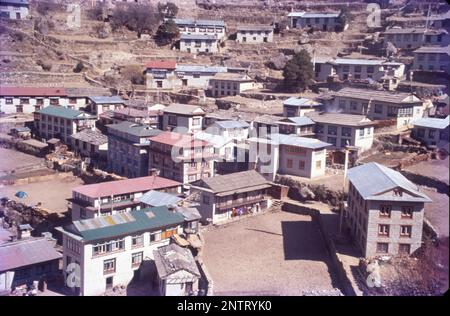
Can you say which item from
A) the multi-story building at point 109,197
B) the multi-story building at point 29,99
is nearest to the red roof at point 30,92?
the multi-story building at point 29,99

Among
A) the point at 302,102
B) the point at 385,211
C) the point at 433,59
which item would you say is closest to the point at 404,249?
the point at 385,211

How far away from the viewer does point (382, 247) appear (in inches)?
360

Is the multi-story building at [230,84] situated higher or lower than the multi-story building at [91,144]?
higher

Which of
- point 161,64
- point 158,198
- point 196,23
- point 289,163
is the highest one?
point 196,23

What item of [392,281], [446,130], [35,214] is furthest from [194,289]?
[446,130]

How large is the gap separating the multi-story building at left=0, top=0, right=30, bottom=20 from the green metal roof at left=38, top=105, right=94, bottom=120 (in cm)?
797

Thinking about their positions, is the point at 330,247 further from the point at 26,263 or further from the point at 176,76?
the point at 176,76

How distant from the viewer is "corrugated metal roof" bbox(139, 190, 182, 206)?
11.3m

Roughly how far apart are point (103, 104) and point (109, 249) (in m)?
9.70

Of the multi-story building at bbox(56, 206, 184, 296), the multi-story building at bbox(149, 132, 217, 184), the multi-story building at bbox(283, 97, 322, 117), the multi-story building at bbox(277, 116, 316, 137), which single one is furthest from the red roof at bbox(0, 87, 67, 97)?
the multi-story building at bbox(56, 206, 184, 296)

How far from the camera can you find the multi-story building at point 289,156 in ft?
42.4

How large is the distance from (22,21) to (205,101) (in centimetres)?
1000

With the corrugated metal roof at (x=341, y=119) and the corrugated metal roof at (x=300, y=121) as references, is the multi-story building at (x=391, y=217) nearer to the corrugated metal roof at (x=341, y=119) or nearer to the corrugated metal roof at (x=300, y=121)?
the corrugated metal roof at (x=341, y=119)
